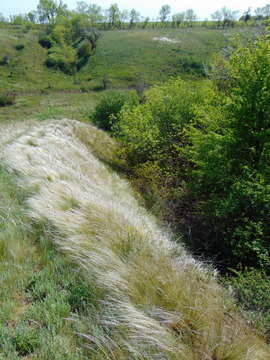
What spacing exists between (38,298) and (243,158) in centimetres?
731

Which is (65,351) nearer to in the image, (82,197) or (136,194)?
(82,197)

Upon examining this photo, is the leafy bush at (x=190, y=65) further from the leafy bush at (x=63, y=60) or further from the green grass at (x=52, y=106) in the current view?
the leafy bush at (x=63, y=60)

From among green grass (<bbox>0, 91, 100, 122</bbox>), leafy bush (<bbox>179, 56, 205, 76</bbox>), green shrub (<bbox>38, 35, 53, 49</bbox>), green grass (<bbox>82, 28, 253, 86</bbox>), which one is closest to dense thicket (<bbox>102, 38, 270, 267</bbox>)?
green grass (<bbox>0, 91, 100, 122</bbox>)

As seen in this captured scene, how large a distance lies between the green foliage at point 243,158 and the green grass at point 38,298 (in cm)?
484

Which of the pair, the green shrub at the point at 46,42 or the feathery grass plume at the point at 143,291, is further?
the green shrub at the point at 46,42

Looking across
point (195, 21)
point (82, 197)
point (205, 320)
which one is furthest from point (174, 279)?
point (195, 21)

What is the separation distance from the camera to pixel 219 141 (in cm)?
805

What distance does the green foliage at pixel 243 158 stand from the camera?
6.80 meters

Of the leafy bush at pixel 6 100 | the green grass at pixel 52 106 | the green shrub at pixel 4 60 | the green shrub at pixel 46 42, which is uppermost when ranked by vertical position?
the green shrub at pixel 46 42

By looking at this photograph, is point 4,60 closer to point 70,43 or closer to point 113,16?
point 70,43

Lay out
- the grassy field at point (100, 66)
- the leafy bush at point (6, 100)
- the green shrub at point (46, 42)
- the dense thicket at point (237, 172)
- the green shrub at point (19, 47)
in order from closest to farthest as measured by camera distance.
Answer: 1. the dense thicket at point (237, 172)
2. the leafy bush at point (6, 100)
3. the grassy field at point (100, 66)
4. the green shrub at point (19, 47)
5. the green shrub at point (46, 42)

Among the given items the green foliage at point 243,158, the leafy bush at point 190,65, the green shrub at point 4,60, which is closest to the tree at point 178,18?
the leafy bush at point 190,65

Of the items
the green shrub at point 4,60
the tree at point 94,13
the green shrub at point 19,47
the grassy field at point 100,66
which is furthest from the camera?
the tree at point 94,13

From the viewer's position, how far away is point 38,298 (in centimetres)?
251
